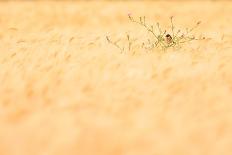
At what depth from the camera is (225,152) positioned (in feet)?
15.3

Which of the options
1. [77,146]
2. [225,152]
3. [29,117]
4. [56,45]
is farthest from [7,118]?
[56,45]

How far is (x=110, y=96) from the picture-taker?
6160mm

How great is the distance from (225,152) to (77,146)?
5.31 feet

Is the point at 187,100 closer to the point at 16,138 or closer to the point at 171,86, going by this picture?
the point at 171,86

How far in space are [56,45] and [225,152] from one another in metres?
5.06

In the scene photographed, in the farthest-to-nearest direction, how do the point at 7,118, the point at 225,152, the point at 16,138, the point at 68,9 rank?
the point at 68,9 < the point at 7,118 < the point at 16,138 < the point at 225,152

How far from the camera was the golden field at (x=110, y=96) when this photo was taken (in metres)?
4.93

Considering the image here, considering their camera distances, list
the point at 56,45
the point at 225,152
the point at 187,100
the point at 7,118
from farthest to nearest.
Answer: the point at 56,45 < the point at 187,100 < the point at 7,118 < the point at 225,152

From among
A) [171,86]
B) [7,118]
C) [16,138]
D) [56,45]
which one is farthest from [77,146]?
[56,45]

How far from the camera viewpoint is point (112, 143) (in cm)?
491

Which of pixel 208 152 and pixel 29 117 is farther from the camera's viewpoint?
pixel 29 117

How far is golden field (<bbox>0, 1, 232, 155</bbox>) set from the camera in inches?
194

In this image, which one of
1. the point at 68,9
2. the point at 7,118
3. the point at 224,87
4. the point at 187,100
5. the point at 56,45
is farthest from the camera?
the point at 68,9

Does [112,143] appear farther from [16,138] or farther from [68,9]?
[68,9]
